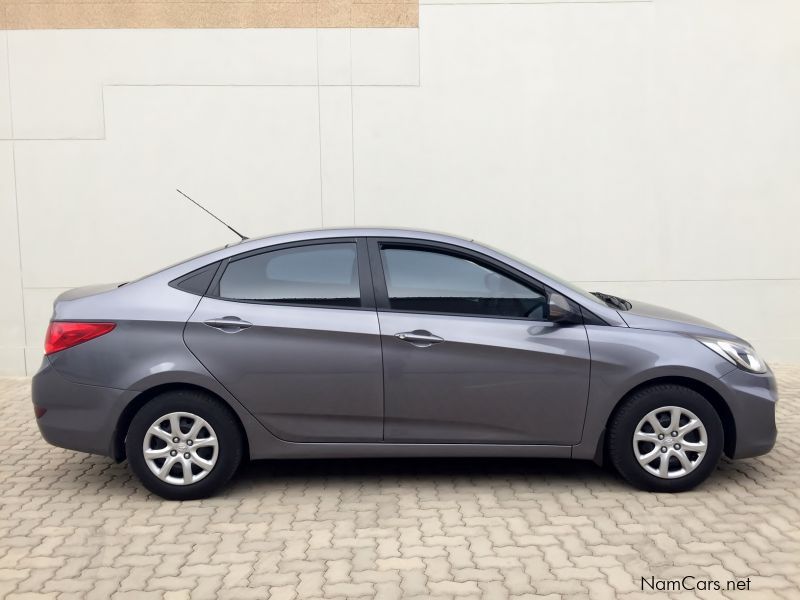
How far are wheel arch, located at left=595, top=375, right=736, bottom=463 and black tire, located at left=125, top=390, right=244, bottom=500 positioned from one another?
2.08 meters

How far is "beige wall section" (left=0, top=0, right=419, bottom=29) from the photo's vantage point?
28.5 ft

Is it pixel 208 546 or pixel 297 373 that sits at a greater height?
pixel 297 373

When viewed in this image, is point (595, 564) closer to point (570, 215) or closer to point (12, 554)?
point (12, 554)

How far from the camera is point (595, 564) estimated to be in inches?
165

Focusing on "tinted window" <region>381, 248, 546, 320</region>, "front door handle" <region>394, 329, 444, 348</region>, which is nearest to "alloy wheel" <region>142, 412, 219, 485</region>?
"front door handle" <region>394, 329, 444, 348</region>

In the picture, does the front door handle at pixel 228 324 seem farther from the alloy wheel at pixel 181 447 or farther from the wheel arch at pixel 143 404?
the alloy wheel at pixel 181 447

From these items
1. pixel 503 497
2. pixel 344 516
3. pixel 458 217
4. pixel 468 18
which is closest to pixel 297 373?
pixel 344 516

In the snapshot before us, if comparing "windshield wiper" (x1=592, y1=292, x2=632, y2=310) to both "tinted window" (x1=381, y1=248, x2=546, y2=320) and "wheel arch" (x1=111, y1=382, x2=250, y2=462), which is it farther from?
"wheel arch" (x1=111, y1=382, x2=250, y2=462)

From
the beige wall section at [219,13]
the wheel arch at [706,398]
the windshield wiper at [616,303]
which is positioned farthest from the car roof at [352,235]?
the beige wall section at [219,13]

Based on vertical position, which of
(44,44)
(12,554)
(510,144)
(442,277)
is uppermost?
(44,44)

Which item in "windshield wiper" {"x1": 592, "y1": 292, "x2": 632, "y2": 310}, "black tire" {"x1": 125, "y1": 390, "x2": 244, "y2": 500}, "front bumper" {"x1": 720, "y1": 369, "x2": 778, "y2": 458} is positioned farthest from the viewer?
"windshield wiper" {"x1": 592, "y1": 292, "x2": 632, "y2": 310}

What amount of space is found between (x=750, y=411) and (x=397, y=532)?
7.02 ft

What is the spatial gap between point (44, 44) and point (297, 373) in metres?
5.50

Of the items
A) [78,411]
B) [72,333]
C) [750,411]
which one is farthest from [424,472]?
[72,333]
